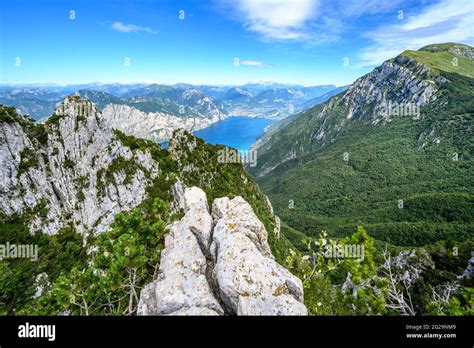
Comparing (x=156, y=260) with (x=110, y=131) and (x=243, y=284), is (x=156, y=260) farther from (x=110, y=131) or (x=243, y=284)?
(x=110, y=131)

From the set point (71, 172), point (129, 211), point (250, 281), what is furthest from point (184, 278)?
point (71, 172)

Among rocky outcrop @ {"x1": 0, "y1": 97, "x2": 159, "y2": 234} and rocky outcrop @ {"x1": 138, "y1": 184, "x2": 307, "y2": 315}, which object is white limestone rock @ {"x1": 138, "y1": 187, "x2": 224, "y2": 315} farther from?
rocky outcrop @ {"x1": 0, "y1": 97, "x2": 159, "y2": 234}

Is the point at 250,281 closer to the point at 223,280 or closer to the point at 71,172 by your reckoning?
the point at 223,280

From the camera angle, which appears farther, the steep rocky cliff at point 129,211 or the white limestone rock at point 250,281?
the steep rocky cliff at point 129,211

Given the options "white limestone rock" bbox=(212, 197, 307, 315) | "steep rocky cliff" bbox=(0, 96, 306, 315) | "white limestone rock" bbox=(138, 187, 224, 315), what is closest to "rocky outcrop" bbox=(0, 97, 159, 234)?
"steep rocky cliff" bbox=(0, 96, 306, 315)

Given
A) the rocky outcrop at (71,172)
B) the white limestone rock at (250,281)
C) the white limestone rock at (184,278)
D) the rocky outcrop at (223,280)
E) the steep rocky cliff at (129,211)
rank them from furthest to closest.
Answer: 1. the rocky outcrop at (71,172)
2. the steep rocky cliff at (129,211)
3. the white limestone rock at (184,278)
4. the rocky outcrop at (223,280)
5. the white limestone rock at (250,281)

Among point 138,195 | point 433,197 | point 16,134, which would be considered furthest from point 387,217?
point 16,134

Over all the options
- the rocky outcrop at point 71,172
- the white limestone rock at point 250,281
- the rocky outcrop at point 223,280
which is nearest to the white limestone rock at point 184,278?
the rocky outcrop at point 223,280

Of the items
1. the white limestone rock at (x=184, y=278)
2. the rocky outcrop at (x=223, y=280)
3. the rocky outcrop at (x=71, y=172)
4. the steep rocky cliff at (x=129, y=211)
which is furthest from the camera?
the rocky outcrop at (x=71, y=172)

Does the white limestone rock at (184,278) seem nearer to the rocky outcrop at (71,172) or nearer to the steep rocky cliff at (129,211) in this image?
the steep rocky cliff at (129,211)
